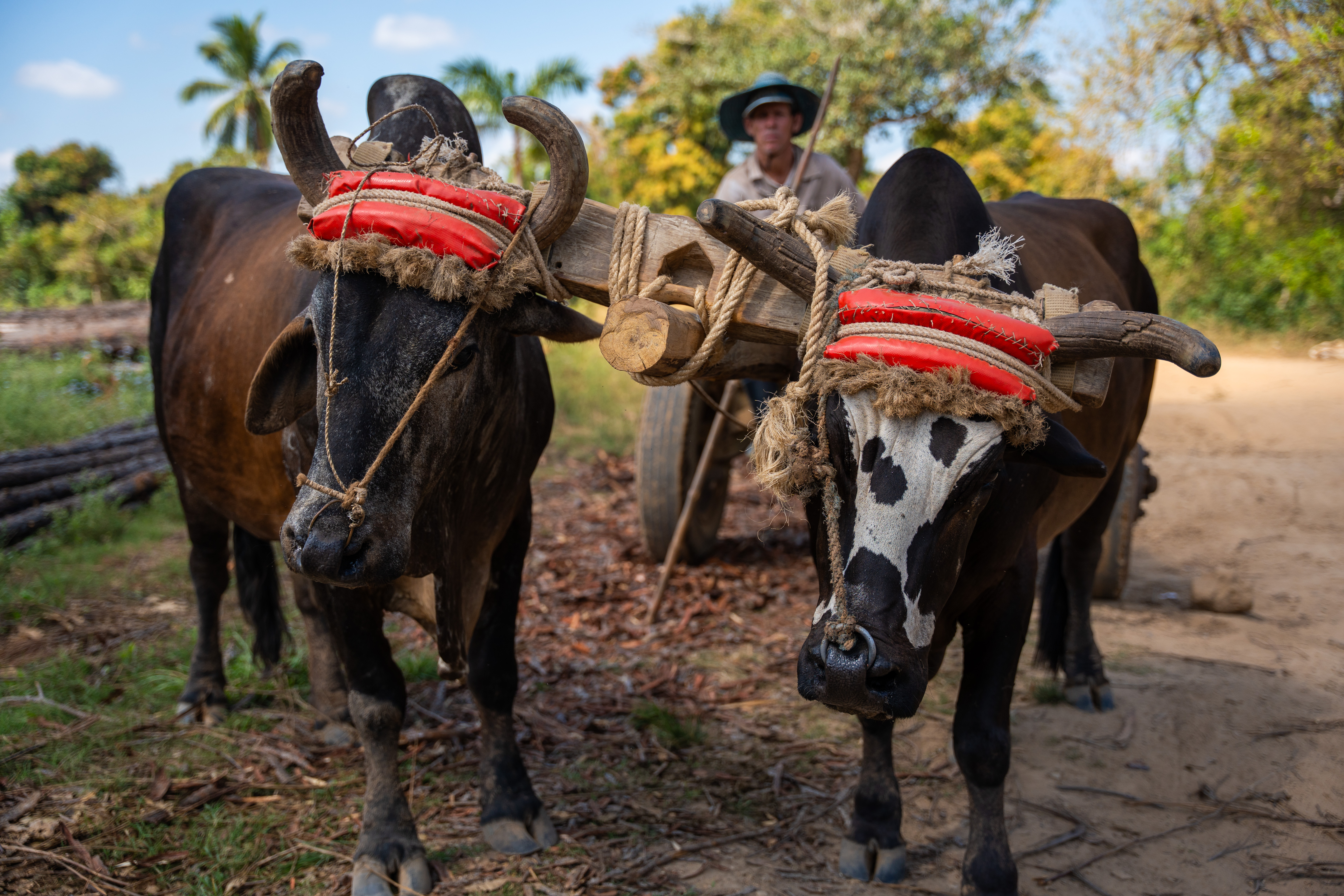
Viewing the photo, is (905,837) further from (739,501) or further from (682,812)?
(739,501)

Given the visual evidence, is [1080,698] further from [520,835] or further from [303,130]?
[303,130]

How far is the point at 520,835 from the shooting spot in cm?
308

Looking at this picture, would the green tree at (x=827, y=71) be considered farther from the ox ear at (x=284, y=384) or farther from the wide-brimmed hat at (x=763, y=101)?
the ox ear at (x=284, y=384)

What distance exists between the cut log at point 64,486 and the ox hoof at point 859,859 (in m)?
5.20

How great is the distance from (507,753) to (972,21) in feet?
55.6

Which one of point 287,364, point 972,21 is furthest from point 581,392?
point 972,21

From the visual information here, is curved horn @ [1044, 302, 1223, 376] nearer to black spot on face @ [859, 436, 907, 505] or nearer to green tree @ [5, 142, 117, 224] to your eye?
black spot on face @ [859, 436, 907, 505]

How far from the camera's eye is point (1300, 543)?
692cm

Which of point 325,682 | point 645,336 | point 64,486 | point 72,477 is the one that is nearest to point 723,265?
point 645,336

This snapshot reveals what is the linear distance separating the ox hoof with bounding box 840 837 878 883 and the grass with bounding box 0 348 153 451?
23.0 feet

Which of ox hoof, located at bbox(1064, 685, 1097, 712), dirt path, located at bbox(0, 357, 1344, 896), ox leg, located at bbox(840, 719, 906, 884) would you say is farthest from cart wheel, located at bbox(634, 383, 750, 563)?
ox leg, located at bbox(840, 719, 906, 884)

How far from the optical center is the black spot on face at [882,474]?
2.09m

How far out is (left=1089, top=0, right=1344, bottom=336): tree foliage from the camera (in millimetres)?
9703

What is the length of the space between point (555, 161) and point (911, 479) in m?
1.23
